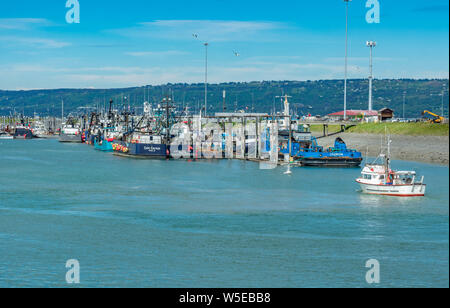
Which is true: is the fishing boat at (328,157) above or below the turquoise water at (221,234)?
above

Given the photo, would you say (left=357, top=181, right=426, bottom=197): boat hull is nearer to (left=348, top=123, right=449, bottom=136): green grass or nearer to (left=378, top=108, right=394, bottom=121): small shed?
(left=348, top=123, right=449, bottom=136): green grass

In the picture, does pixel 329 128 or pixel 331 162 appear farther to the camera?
pixel 329 128

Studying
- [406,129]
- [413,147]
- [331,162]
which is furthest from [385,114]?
[331,162]

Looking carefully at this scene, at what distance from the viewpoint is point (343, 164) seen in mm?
108562

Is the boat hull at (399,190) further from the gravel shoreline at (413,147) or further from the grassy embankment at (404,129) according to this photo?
the grassy embankment at (404,129)

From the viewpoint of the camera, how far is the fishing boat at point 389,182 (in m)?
69.3

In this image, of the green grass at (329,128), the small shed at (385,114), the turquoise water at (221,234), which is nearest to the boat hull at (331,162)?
the turquoise water at (221,234)

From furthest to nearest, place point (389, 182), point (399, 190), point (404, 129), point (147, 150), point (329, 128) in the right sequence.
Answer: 1. point (329, 128)
2. point (404, 129)
3. point (147, 150)
4. point (389, 182)
5. point (399, 190)

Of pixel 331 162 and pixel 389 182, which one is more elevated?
pixel 389 182

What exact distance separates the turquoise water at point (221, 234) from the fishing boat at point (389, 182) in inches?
67.7

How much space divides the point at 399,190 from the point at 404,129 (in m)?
74.4

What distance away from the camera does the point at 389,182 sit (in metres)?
70.9

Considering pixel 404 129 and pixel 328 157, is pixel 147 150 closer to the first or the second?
pixel 328 157

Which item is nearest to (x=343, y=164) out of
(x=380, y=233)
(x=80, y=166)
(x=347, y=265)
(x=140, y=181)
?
(x=140, y=181)
